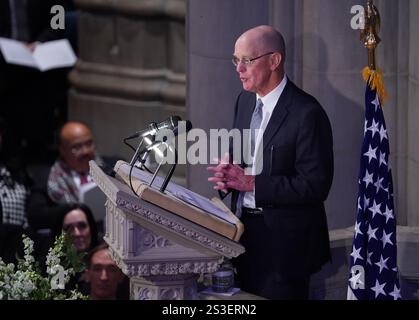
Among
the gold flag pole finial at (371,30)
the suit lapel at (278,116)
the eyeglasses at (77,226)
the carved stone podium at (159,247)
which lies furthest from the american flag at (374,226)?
the eyeglasses at (77,226)

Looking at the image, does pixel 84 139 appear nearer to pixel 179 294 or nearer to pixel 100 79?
pixel 100 79

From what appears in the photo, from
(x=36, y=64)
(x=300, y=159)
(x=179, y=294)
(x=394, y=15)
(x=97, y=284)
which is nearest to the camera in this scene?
(x=179, y=294)

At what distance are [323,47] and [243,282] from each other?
5.41ft

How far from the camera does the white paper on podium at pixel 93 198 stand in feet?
40.0

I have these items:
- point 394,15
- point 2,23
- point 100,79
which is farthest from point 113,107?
point 394,15

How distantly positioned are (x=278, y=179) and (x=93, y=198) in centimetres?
386

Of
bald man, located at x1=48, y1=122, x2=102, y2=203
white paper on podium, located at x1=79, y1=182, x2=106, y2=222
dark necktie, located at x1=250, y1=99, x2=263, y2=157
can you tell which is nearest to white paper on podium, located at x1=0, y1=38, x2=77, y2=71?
bald man, located at x1=48, y1=122, x2=102, y2=203

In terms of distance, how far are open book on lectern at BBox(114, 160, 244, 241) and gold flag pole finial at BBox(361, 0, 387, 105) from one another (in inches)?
50.0

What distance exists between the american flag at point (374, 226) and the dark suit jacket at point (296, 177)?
25 cm

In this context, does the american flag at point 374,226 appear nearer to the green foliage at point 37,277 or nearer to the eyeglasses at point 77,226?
the green foliage at point 37,277

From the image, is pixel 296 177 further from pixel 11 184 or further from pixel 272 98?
pixel 11 184

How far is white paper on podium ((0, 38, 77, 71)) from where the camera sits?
1330 cm

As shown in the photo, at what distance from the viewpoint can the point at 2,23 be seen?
14.4 metres

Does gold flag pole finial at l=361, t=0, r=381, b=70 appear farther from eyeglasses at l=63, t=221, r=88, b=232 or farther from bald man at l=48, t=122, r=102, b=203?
bald man at l=48, t=122, r=102, b=203
